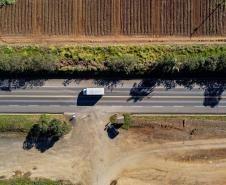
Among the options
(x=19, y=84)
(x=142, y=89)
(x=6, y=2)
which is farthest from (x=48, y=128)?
(x=6, y=2)

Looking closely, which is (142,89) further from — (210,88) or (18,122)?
(18,122)

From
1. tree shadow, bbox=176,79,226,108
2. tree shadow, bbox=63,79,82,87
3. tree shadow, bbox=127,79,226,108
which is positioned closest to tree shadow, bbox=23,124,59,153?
tree shadow, bbox=63,79,82,87

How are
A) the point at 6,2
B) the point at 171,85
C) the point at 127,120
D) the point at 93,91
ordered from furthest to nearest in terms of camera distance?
the point at 6,2, the point at 171,85, the point at 127,120, the point at 93,91

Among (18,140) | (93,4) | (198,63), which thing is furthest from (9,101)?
(198,63)

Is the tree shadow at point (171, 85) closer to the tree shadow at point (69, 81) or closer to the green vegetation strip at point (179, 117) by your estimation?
the green vegetation strip at point (179, 117)

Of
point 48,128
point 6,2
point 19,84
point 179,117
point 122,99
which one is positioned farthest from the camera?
point 6,2

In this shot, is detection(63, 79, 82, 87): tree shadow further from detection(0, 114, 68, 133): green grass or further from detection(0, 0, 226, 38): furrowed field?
detection(0, 0, 226, 38): furrowed field

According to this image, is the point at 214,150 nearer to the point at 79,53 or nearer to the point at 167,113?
the point at 167,113

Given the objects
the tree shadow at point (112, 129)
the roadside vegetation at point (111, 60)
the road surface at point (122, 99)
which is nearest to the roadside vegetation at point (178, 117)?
the road surface at point (122, 99)
